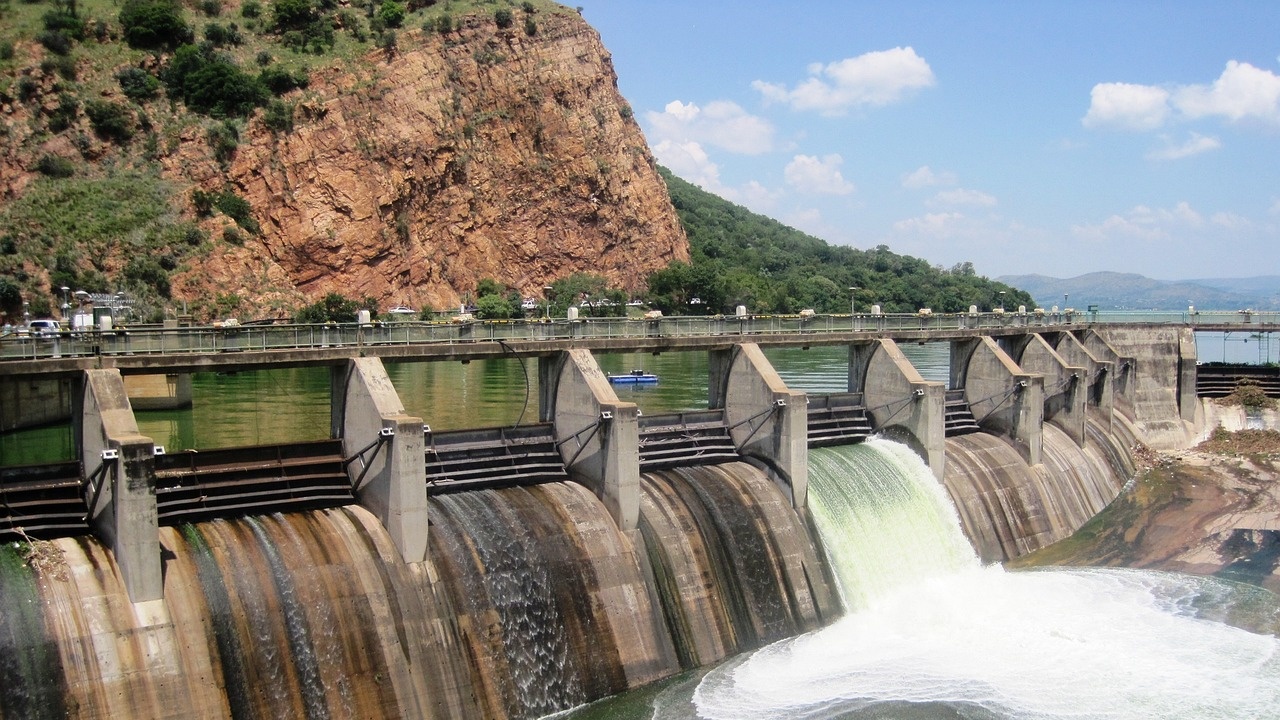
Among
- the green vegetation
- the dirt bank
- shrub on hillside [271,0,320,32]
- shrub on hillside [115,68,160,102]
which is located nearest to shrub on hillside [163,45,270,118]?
shrub on hillside [115,68,160,102]

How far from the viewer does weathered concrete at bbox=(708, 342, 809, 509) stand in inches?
1233

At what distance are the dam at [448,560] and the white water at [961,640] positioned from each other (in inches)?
36.2

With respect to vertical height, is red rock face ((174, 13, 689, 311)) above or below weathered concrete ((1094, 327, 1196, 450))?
above

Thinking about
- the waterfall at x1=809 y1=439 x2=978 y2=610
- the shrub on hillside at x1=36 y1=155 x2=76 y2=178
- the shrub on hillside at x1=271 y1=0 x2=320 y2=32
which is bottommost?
the waterfall at x1=809 y1=439 x2=978 y2=610

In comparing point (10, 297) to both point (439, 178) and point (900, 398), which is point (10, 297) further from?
point (900, 398)

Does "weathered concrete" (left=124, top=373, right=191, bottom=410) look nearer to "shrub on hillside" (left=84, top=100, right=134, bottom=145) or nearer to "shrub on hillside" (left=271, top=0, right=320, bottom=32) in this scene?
"shrub on hillside" (left=84, top=100, right=134, bottom=145)

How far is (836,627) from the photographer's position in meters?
29.2

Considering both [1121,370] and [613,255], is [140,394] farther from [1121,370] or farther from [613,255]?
[613,255]

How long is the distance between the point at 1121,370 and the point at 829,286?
111593mm

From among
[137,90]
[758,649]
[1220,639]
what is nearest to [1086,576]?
[1220,639]

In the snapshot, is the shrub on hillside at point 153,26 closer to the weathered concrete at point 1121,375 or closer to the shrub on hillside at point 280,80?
the shrub on hillside at point 280,80

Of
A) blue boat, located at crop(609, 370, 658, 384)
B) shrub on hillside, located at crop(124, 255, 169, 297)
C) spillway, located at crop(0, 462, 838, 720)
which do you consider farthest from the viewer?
shrub on hillside, located at crop(124, 255, 169, 297)

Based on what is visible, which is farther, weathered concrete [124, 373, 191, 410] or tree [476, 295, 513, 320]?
tree [476, 295, 513, 320]

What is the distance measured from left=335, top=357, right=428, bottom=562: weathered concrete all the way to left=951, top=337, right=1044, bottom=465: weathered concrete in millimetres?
26380
